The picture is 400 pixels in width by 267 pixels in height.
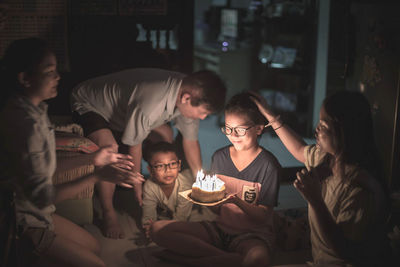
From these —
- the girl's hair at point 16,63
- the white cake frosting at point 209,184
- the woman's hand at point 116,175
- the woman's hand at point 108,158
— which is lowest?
the white cake frosting at point 209,184

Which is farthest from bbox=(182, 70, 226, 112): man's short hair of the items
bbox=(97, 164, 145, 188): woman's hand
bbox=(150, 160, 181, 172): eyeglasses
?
bbox=(97, 164, 145, 188): woman's hand

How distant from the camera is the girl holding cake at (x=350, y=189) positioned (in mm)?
1668

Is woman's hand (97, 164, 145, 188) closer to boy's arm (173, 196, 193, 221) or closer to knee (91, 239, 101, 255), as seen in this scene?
knee (91, 239, 101, 255)

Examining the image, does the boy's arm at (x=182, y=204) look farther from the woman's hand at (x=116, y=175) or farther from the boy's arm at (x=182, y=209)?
the woman's hand at (x=116, y=175)

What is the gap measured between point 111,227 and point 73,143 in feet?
2.02

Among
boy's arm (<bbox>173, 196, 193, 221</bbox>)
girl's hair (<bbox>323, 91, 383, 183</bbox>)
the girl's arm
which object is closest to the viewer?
girl's hair (<bbox>323, 91, 383, 183</bbox>)

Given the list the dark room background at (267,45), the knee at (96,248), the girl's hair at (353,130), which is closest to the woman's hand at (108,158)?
the knee at (96,248)

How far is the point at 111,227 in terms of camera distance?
2.77 meters

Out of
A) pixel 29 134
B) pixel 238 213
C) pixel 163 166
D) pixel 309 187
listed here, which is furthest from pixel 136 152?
pixel 309 187

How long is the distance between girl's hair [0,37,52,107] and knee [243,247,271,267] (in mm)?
1362

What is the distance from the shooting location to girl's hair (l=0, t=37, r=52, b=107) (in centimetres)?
160

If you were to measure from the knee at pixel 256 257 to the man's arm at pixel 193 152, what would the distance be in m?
0.94

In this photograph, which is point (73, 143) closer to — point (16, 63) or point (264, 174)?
point (16, 63)

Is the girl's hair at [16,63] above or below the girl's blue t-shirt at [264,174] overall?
above
